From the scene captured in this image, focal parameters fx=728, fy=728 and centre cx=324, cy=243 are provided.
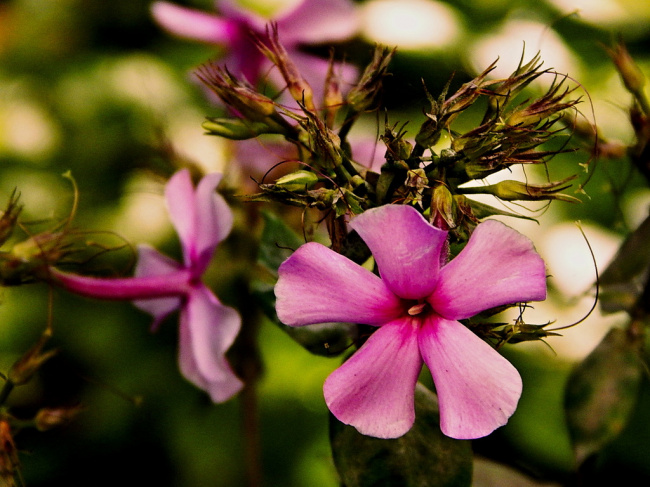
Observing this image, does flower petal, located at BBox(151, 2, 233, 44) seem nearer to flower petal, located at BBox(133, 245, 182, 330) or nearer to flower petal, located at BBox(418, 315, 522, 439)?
flower petal, located at BBox(133, 245, 182, 330)

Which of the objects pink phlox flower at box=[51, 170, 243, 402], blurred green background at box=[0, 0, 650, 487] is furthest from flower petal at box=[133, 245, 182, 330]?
blurred green background at box=[0, 0, 650, 487]

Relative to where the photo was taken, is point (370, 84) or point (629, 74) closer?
point (370, 84)

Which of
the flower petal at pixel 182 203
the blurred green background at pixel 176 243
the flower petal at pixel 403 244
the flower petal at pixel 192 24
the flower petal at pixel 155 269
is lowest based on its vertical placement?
the blurred green background at pixel 176 243

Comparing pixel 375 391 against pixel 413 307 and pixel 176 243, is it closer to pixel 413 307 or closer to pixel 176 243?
pixel 413 307

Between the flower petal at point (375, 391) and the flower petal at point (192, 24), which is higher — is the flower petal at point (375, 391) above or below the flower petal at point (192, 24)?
above

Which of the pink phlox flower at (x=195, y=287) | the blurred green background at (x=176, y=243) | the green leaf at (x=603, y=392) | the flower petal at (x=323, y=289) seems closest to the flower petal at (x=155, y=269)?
the pink phlox flower at (x=195, y=287)

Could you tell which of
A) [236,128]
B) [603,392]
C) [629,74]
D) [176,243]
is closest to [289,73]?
[236,128]

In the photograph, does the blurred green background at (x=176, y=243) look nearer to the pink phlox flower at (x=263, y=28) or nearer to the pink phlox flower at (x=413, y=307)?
the pink phlox flower at (x=263, y=28)
